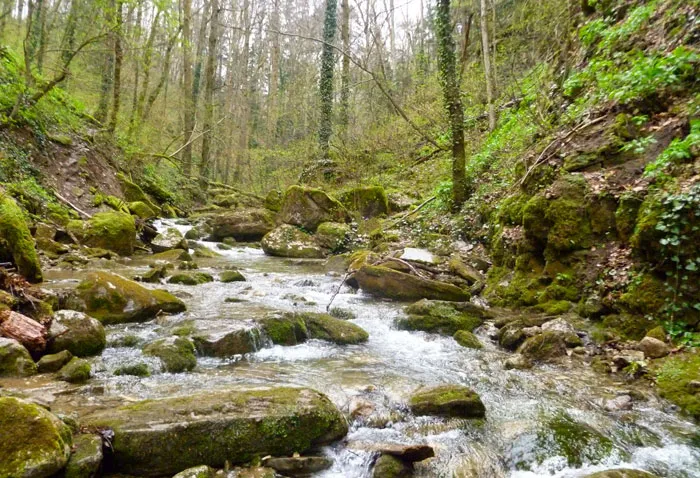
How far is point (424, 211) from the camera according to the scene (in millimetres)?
12211

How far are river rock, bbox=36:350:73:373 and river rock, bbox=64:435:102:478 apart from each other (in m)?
1.63

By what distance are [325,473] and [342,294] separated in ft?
18.7

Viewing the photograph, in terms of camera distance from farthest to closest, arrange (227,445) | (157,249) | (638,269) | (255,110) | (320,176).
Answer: (255,110) → (320,176) → (157,249) → (638,269) → (227,445)

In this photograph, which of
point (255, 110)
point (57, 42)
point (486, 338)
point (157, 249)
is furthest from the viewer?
point (255, 110)

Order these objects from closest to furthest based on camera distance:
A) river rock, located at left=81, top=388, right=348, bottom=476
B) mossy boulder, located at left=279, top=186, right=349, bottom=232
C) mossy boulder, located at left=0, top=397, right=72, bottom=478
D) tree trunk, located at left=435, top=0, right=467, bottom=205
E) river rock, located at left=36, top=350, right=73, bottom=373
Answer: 1. mossy boulder, located at left=0, top=397, right=72, bottom=478
2. river rock, located at left=81, top=388, right=348, bottom=476
3. river rock, located at left=36, top=350, right=73, bottom=373
4. tree trunk, located at left=435, top=0, right=467, bottom=205
5. mossy boulder, located at left=279, top=186, right=349, bottom=232

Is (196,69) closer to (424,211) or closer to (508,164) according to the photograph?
(424,211)

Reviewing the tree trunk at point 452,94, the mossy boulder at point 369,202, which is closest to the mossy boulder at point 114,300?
the tree trunk at point 452,94

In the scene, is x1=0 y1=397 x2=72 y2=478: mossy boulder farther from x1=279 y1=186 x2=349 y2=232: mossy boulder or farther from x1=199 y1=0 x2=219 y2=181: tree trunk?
x1=199 y1=0 x2=219 y2=181: tree trunk

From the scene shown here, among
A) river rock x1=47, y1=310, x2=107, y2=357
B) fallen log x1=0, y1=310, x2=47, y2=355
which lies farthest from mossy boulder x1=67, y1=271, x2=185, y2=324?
fallen log x1=0, y1=310, x2=47, y2=355

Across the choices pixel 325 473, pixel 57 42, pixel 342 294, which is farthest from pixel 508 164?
pixel 57 42

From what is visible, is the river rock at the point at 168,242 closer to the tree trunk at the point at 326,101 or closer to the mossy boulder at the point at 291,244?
the mossy boulder at the point at 291,244

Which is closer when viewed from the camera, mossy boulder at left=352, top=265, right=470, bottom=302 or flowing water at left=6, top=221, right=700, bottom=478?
flowing water at left=6, top=221, right=700, bottom=478

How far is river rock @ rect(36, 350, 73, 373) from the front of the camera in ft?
13.7

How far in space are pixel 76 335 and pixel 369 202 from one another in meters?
11.0
